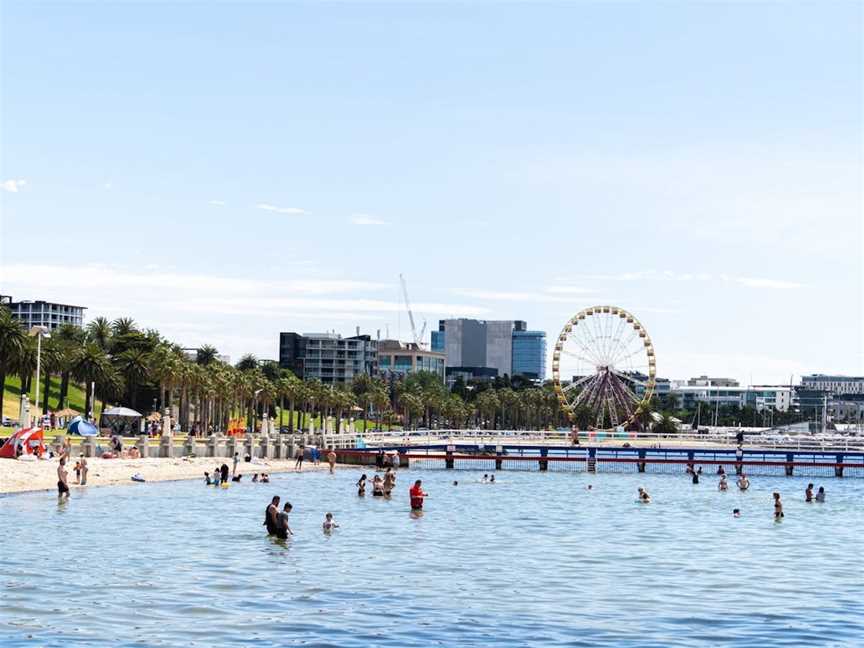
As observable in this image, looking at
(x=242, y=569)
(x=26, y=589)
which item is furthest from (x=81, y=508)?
(x=26, y=589)

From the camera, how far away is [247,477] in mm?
83312

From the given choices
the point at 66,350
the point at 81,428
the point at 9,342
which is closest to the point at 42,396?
the point at 66,350

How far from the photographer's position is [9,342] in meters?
120

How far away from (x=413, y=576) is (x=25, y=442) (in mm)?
35911

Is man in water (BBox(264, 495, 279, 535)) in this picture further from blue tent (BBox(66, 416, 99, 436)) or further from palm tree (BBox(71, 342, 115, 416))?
palm tree (BBox(71, 342, 115, 416))

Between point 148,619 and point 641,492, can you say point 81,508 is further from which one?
point 641,492

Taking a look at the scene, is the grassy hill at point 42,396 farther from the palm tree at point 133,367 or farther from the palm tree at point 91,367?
the palm tree at point 91,367

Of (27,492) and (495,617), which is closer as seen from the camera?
(495,617)

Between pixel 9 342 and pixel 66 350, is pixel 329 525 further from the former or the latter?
pixel 66 350

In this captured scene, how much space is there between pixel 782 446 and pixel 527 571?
94.4m

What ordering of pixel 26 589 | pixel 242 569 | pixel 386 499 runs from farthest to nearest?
1. pixel 386 499
2. pixel 242 569
3. pixel 26 589

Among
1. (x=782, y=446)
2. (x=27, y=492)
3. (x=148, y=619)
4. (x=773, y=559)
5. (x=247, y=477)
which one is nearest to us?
(x=148, y=619)

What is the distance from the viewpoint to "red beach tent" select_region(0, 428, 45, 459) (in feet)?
215

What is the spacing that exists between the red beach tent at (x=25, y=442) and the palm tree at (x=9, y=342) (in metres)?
55.0
